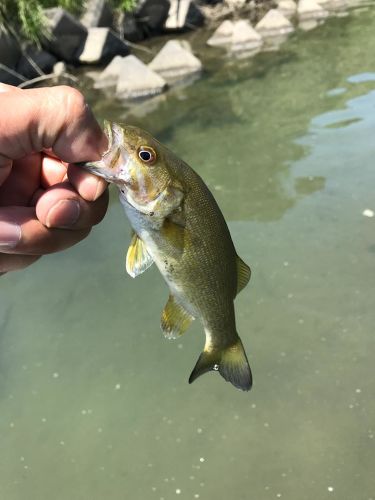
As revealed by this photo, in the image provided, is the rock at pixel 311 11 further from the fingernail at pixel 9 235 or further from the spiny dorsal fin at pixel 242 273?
the fingernail at pixel 9 235

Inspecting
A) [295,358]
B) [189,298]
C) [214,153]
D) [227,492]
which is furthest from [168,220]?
[214,153]

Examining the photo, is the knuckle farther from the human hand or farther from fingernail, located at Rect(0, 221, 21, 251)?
fingernail, located at Rect(0, 221, 21, 251)

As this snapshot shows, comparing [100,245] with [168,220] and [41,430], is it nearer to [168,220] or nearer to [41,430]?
[41,430]

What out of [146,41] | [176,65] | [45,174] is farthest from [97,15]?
[45,174]

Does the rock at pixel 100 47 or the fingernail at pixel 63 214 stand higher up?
the fingernail at pixel 63 214

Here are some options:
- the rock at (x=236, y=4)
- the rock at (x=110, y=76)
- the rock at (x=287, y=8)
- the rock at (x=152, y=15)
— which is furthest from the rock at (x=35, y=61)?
the rock at (x=236, y=4)

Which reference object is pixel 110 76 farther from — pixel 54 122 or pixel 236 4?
pixel 54 122
